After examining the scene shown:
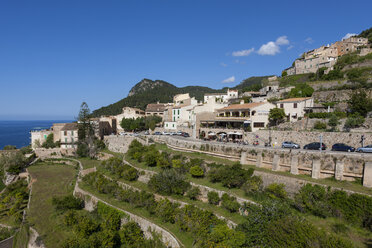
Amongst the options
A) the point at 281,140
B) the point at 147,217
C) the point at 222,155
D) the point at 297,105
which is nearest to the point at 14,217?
the point at 147,217

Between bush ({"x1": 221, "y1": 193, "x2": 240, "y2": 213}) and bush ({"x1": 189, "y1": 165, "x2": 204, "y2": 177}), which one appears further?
bush ({"x1": 189, "y1": 165, "x2": 204, "y2": 177})

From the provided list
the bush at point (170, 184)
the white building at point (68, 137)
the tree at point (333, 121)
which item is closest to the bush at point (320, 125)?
the tree at point (333, 121)

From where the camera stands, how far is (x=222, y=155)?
88.5ft

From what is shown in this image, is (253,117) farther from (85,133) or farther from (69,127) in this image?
(69,127)

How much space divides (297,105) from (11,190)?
45.2m

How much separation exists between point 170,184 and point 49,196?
58.3ft

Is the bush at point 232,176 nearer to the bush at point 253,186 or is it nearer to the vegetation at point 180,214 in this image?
the bush at point 253,186

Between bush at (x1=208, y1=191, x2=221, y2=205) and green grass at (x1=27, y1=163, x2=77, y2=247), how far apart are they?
13.1 m

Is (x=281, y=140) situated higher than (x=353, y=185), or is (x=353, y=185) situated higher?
(x=281, y=140)

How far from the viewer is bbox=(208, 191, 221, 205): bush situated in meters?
19.1

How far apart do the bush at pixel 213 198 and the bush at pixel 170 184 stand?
280 cm

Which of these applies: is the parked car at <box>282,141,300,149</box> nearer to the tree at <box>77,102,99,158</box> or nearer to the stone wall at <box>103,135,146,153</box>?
the stone wall at <box>103,135,146,153</box>

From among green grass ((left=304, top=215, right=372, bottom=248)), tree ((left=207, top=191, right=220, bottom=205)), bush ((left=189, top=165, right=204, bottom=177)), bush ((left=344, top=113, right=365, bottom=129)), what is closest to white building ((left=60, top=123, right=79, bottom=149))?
bush ((left=189, top=165, right=204, bottom=177))

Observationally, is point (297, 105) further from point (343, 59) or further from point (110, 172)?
point (110, 172)
